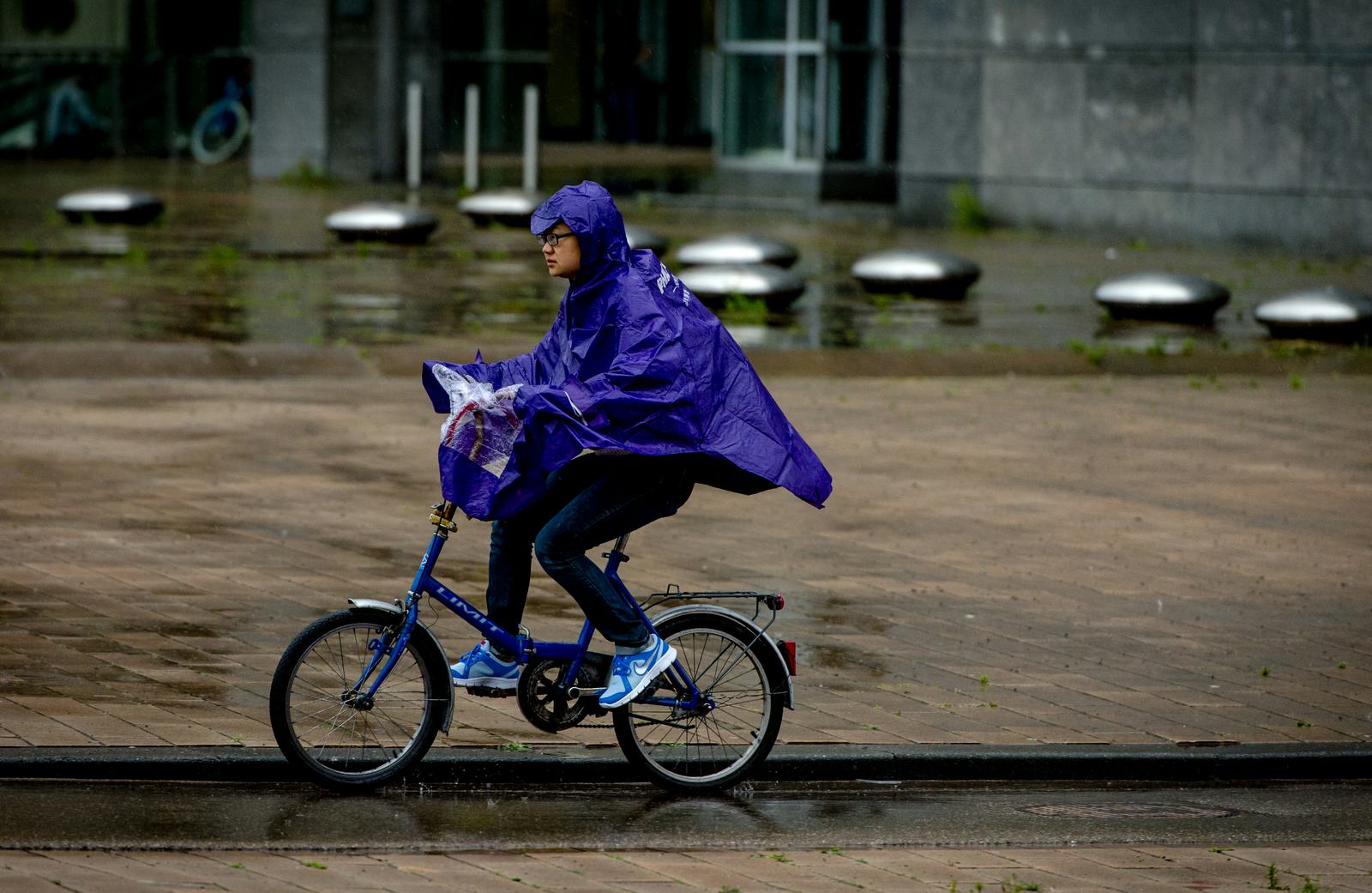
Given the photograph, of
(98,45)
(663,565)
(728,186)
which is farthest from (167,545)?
(98,45)

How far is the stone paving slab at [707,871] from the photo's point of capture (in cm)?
→ 507

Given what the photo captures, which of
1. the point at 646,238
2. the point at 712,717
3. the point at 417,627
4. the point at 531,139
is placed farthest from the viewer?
the point at 531,139

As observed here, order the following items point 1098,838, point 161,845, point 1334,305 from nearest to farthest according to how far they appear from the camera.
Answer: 1. point 161,845
2. point 1098,838
3. point 1334,305

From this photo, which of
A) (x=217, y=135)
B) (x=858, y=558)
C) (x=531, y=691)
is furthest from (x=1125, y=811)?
(x=217, y=135)

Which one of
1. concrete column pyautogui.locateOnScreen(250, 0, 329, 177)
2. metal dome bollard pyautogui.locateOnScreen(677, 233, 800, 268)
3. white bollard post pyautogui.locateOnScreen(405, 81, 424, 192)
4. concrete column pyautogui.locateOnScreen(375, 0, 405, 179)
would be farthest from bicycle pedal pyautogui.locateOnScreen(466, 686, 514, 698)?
concrete column pyautogui.locateOnScreen(250, 0, 329, 177)

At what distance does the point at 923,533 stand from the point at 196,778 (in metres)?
4.22

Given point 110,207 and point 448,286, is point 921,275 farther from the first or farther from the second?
point 110,207

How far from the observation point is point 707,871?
209 inches

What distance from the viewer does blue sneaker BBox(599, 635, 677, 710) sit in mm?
5918

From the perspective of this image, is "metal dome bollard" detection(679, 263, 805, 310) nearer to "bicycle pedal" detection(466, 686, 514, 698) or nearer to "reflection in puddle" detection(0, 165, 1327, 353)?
"reflection in puddle" detection(0, 165, 1327, 353)

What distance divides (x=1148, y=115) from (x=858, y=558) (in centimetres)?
1607

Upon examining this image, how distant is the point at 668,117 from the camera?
42531 millimetres

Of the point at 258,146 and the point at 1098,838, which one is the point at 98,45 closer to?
the point at 258,146

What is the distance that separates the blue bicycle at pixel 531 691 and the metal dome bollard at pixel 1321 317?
10301mm
